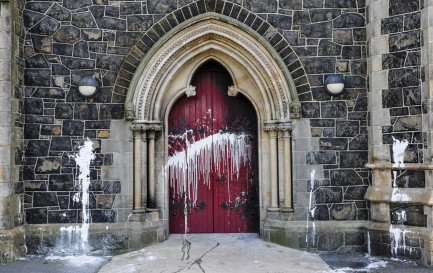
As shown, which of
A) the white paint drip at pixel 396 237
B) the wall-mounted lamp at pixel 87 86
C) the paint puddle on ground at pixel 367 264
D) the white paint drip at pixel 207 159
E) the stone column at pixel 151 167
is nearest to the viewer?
the paint puddle on ground at pixel 367 264

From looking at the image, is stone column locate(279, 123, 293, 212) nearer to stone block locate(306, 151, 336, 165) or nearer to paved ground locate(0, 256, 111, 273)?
stone block locate(306, 151, 336, 165)

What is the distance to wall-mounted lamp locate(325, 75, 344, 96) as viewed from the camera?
557cm

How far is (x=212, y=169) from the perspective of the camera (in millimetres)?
6258

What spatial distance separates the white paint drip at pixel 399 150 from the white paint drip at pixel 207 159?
2.09m

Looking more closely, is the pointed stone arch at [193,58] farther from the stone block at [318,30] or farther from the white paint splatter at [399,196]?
the white paint splatter at [399,196]

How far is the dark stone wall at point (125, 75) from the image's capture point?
5613 millimetres

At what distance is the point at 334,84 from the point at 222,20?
1844mm

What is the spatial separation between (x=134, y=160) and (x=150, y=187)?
18.7 inches

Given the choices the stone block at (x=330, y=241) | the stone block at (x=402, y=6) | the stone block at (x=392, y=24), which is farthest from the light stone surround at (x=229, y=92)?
the stone block at (x=402, y=6)

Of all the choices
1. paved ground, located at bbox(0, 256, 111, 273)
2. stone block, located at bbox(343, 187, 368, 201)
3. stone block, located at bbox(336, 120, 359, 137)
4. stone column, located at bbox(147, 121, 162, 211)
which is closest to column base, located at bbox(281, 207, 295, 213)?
stone block, located at bbox(343, 187, 368, 201)

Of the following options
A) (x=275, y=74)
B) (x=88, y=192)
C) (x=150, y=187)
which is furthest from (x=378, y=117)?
(x=88, y=192)

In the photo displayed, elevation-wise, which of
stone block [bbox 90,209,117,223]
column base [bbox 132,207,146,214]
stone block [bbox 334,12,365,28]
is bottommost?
stone block [bbox 90,209,117,223]

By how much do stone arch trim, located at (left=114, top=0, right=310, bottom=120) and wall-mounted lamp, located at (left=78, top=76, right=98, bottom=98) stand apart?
0.31 m

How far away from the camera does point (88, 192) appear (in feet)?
18.5
